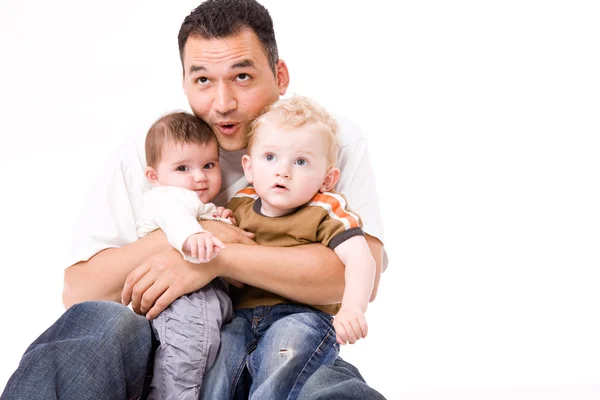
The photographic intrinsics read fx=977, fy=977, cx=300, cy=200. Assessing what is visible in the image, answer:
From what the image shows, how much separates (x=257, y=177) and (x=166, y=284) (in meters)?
0.40

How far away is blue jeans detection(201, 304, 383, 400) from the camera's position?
2.55m

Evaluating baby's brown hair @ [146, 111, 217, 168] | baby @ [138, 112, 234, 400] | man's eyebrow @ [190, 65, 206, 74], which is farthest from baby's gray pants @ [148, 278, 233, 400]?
man's eyebrow @ [190, 65, 206, 74]

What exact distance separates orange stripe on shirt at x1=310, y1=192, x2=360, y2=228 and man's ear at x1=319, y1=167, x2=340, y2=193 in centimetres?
4

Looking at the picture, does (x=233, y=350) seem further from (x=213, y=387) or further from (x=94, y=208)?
(x=94, y=208)

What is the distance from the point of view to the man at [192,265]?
2.50m

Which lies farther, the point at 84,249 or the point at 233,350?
the point at 84,249

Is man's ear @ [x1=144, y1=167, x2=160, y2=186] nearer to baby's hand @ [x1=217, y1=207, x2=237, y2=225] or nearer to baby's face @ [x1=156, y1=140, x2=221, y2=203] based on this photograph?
baby's face @ [x1=156, y1=140, x2=221, y2=203]

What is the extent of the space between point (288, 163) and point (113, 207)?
690 mm

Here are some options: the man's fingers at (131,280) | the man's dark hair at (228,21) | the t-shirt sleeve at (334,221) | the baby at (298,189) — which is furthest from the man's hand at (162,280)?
the man's dark hair at (228,21)

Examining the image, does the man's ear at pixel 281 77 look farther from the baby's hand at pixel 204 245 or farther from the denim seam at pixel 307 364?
the denim seam at pixel 307 364

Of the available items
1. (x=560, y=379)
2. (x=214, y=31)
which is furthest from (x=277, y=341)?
(x=560, y=379)

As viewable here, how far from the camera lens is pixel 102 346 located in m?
2.52

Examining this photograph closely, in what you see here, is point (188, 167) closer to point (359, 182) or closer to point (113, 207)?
point (113, 207)

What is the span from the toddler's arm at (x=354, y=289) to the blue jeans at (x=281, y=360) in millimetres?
133
